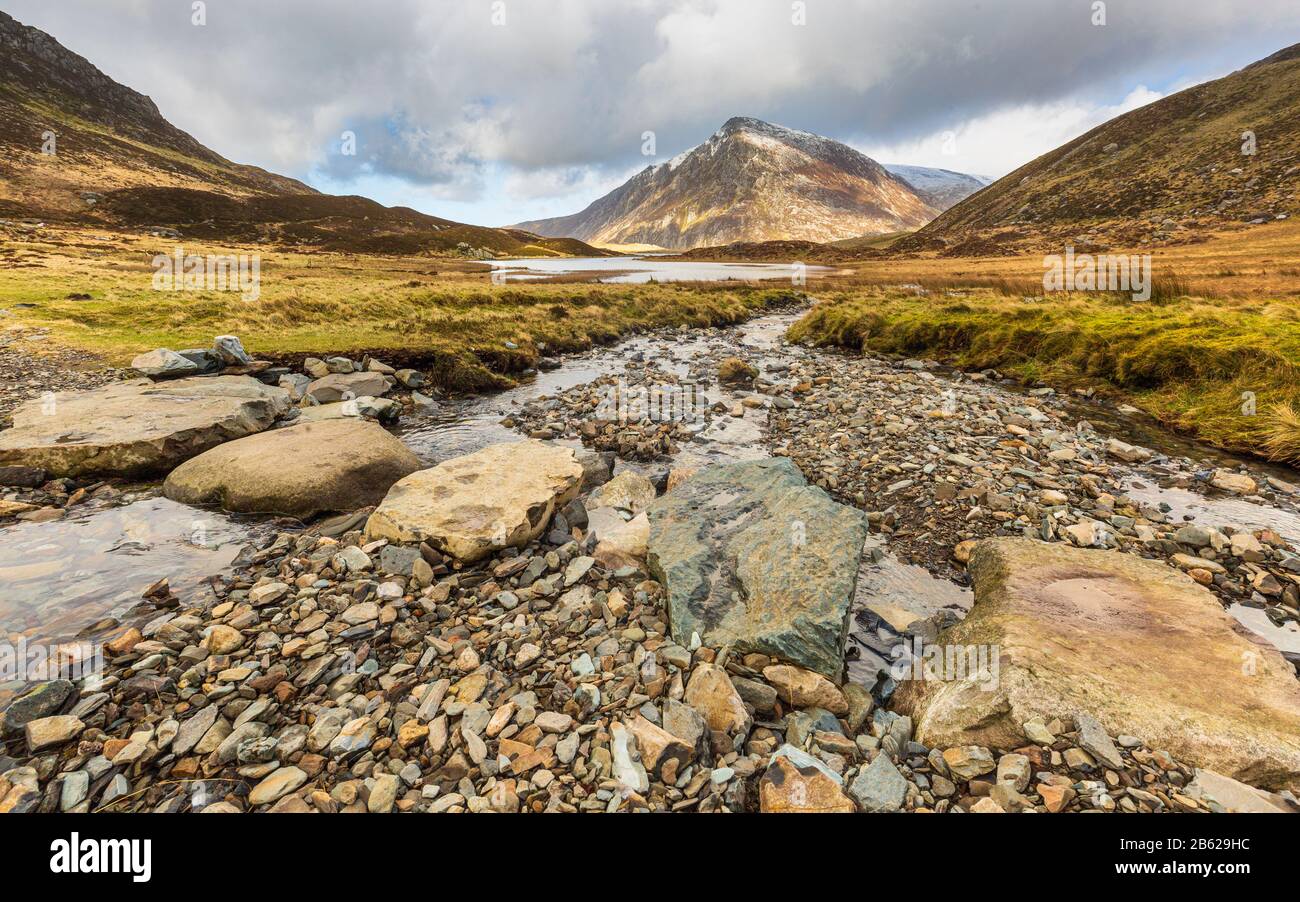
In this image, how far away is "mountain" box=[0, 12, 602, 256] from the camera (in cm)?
8906

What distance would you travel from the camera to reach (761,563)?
6.25 meters

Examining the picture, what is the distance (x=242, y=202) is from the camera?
10638 cm

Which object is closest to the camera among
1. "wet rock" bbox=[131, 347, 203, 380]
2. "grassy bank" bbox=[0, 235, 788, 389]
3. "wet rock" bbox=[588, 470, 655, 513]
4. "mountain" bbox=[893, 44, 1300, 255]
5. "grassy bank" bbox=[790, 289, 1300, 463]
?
"wet rock" bbox=[588, 470, 655, 513]

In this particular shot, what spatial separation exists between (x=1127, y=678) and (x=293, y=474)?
38.4 ft

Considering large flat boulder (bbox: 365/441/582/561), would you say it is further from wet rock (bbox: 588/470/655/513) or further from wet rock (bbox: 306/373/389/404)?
wet rock (bbox: 306/373/389/404)

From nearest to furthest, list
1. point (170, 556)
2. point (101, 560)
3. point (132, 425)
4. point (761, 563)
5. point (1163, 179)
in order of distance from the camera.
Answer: point (761, 563) < point (101, 560) < point (170, 556) < point (132, 425) < point (1163, 179)

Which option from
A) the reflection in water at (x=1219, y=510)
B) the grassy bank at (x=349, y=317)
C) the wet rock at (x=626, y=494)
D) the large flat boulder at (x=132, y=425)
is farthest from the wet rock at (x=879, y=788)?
the grassy bank at (x=349, y=317)

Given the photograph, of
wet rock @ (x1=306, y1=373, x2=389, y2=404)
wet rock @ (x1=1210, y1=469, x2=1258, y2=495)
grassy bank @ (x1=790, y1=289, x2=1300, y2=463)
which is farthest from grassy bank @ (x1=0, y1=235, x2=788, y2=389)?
wet rock @ (x1=1210, y1=469, x2=1258, y2=495)

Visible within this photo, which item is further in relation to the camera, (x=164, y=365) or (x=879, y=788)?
(x=164, y=365)

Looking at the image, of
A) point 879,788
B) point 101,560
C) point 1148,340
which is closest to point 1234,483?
point 1148,340

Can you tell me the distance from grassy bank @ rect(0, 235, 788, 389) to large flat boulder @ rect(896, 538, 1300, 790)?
16565mm

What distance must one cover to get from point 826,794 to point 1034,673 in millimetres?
2251

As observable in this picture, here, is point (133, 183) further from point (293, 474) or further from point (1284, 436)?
point (1284, 436)

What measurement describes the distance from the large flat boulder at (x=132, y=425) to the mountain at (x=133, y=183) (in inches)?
3935
